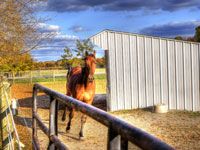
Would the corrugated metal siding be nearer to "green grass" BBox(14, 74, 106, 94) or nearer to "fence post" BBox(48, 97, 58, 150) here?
"green grass" BBox(14, 74, 106, 94)

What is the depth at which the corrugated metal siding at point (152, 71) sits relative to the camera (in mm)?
19609

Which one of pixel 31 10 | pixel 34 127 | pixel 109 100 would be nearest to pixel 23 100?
pixel 109 100

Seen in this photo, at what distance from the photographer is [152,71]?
65.5ft

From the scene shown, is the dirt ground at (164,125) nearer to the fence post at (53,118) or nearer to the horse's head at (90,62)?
the horse's head at (90,62)

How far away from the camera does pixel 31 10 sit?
1184 centimetres

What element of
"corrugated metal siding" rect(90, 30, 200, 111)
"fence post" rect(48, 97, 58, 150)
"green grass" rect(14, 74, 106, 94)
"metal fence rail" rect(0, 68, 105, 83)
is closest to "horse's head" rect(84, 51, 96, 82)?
"fence post" rect(48, 97, 58, 150)

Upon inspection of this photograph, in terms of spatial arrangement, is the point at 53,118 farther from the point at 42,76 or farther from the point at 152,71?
the point at 42,76

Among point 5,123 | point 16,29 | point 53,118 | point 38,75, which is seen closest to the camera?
point 53,118

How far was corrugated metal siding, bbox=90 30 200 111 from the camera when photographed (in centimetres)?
1961

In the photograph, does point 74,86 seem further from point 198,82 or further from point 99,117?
point 99,117

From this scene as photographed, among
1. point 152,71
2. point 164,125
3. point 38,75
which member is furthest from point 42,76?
point 164,125

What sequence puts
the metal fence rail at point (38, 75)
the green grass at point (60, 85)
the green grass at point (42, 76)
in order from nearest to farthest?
A: 1. the green grass at point (60, 85)
2. the green grass at point (42, 76)
3. the metal fence rail at point (38, 75)

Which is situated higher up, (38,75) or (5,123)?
(5,123)

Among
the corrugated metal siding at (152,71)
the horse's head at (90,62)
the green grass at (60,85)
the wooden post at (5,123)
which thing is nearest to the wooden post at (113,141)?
the wooden post at (5,123)
